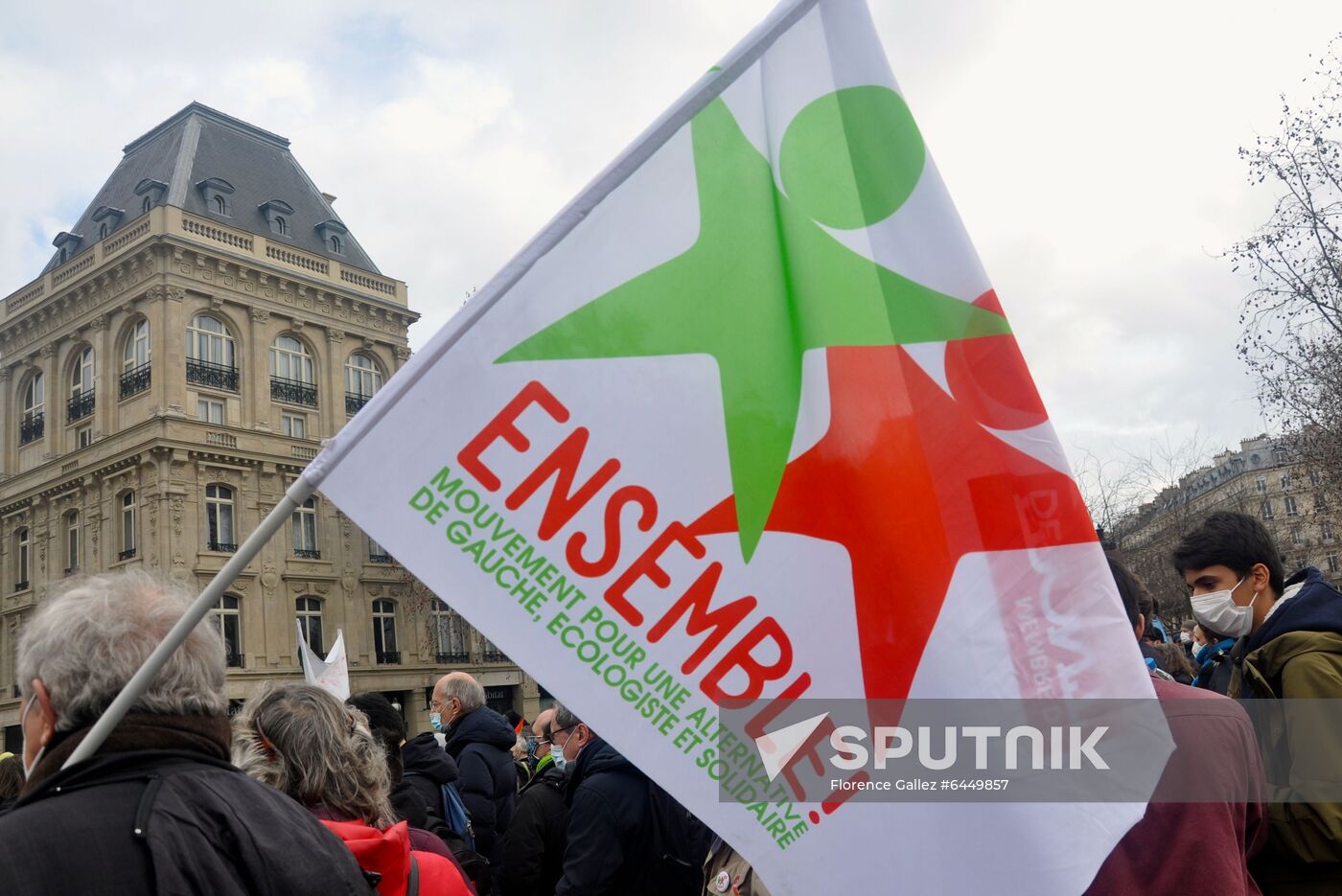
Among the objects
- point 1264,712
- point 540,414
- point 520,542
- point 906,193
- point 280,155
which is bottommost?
point 1264,712

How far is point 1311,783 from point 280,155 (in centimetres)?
4643

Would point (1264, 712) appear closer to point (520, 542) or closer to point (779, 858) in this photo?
point (779, 858)

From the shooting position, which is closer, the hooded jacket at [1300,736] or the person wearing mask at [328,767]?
the person wearing mask at [328,767]

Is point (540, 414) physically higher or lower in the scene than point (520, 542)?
higher

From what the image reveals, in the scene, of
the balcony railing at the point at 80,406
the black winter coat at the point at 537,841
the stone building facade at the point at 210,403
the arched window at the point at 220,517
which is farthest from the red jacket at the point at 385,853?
the balcony railing at the point at 80,406

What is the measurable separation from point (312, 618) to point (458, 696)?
3311cm

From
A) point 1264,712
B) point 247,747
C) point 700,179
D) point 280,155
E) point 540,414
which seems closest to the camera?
point 540,414

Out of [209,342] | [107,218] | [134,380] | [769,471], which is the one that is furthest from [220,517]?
[769,471]

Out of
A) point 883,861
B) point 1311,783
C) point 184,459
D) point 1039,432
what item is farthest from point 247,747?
point 184,459

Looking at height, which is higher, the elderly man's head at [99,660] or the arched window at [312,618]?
the arched window at [312,618]

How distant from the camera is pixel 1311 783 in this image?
3.12 meters

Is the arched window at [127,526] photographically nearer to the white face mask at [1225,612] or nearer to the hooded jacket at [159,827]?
the white face mask at [1225,612]

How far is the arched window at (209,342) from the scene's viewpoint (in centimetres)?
3647

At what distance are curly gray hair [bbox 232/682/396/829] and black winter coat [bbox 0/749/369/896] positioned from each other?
86 cm
